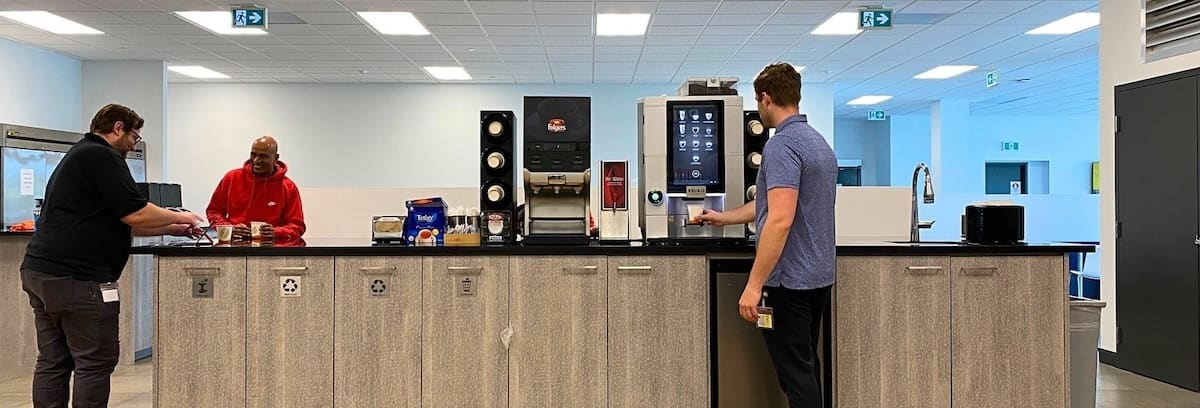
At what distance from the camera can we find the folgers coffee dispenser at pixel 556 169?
3.55 meters

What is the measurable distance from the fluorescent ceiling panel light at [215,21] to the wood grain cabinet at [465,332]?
4.81 metres

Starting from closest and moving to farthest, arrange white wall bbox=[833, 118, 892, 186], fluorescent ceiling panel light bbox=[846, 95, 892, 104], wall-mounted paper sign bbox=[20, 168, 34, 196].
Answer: wall-mounted paper sign bbox=[20, 168, 34, 196], fluorescent ceiling panel light bbox=[846, 95, 892, 104], white wall bbox=[833, 118, 892, 186]

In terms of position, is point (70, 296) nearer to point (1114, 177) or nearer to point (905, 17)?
point (1114, 177)

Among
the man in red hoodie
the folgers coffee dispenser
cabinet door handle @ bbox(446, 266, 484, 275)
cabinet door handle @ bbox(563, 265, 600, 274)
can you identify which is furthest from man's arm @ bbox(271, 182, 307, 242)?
cabinet door handle @ bbox(563, 265, 600, 274)

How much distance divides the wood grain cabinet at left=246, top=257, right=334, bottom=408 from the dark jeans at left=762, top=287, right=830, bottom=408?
178 cm

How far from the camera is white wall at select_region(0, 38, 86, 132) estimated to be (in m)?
8.68

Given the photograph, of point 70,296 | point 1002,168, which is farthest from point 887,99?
point 70,296

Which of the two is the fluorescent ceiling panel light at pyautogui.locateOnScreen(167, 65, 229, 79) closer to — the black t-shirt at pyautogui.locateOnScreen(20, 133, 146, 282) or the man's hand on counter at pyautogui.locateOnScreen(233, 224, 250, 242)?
the man's hand on counter at pyautogui.locateOnScreen(233, 224, 250, 242)

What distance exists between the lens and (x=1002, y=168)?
16297mm

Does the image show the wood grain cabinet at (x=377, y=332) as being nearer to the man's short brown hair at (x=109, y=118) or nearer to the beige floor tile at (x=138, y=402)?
the man's short brown hair at (x=109, y=118)

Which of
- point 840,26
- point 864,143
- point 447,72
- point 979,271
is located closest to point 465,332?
point 979,271

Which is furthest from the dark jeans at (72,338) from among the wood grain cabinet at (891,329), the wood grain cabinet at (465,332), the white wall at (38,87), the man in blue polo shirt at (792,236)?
the white wall at (38,87)

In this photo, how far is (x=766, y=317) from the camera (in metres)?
2.95

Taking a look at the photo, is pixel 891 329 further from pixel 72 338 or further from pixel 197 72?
pixel 197 72
